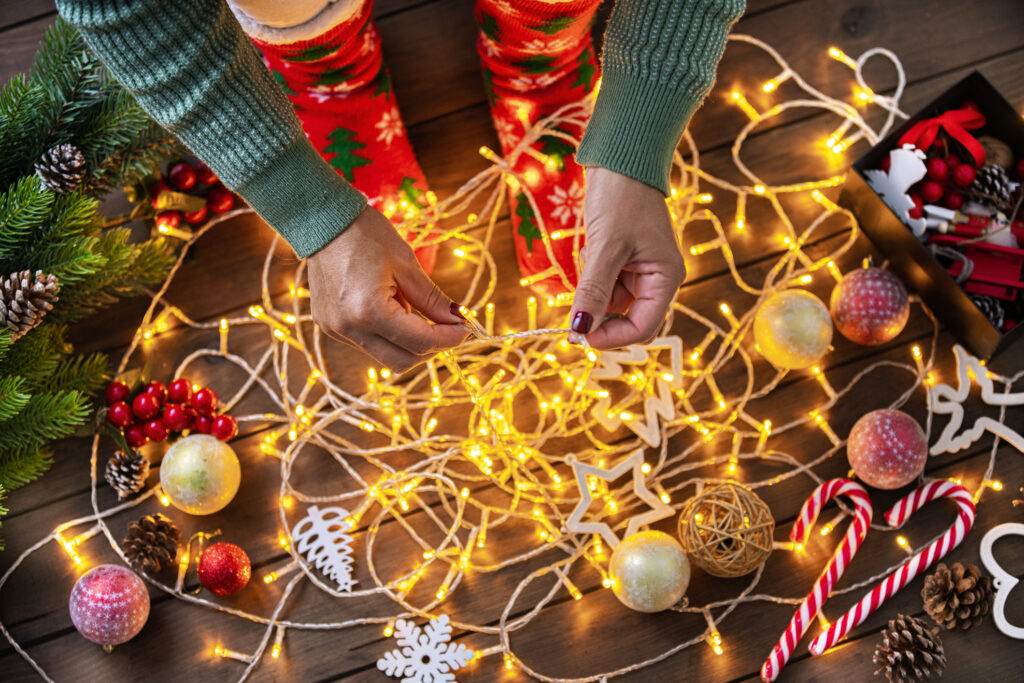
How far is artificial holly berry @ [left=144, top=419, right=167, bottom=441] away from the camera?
1.20m

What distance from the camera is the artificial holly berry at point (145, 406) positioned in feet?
3.92

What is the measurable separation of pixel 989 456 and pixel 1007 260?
0.30 metres

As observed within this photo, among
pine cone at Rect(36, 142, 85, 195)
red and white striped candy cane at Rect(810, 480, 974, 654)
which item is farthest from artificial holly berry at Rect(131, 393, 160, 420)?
red and white striped candy cane at Rect(810, 480, 974, 654)

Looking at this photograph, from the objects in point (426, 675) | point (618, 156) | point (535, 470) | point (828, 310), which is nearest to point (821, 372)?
point (828, 310)

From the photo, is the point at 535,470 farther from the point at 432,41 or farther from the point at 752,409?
the point at 432,41

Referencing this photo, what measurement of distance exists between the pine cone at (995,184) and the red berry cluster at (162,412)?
122cm

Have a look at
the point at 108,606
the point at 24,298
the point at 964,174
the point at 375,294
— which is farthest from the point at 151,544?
the point at 964,174

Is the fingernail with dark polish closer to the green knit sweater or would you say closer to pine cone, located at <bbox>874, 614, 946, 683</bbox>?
the green knit sweater

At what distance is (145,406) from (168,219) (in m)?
0.30

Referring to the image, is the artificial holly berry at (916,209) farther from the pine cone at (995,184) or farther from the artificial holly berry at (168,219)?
the artificial holly berry at (168,219)

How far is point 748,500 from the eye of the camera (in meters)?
1.09

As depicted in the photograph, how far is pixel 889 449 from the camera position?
1131mm

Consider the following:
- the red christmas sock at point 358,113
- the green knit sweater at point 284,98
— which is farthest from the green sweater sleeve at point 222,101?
the red christmas sock at point 358,113

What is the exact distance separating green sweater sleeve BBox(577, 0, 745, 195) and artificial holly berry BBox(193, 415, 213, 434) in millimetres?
720
